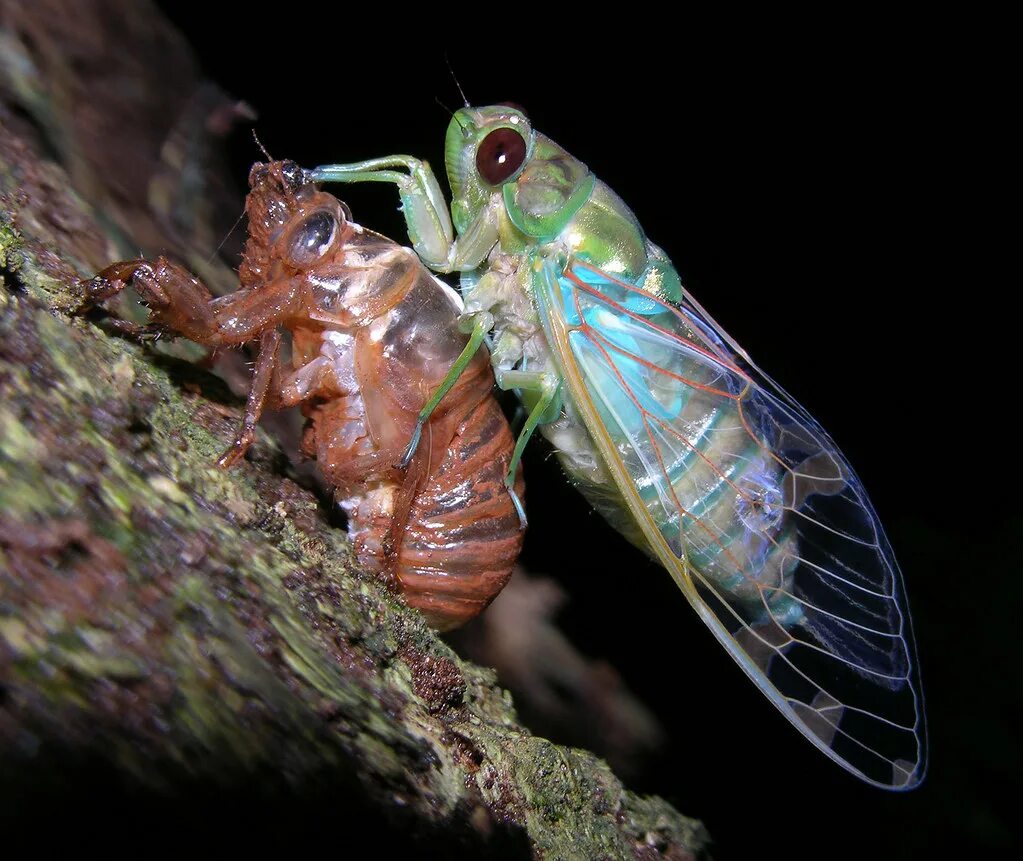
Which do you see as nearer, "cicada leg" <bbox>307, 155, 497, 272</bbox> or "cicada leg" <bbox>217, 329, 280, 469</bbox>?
"cicada leg" <bbox>217, 329, 280, 469</bbox>

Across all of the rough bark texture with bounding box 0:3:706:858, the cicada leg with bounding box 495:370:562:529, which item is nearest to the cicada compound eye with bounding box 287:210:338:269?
the rough bark texture with bounding box 0:3:706:858

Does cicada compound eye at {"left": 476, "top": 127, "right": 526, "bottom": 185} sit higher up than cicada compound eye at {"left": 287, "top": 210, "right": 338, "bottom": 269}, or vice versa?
cicada compound eye at {"left": 476, "top": 127, "right": 526, "bottom": 185}

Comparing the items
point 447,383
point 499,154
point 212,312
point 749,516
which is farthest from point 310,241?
point 749,516

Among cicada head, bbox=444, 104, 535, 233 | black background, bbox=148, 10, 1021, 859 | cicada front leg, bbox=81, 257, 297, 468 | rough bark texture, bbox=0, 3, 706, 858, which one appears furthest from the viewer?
black background, bbox=148, 10, 1021, 859

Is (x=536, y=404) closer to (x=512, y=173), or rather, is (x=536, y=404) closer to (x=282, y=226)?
(x=512, y=173)

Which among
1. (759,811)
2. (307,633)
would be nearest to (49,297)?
(307,633)

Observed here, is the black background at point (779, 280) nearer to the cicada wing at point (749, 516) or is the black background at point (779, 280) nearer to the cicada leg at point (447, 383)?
the cicada wing at point (749, 516)

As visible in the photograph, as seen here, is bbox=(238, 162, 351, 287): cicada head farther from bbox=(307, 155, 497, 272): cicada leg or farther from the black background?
the black background
